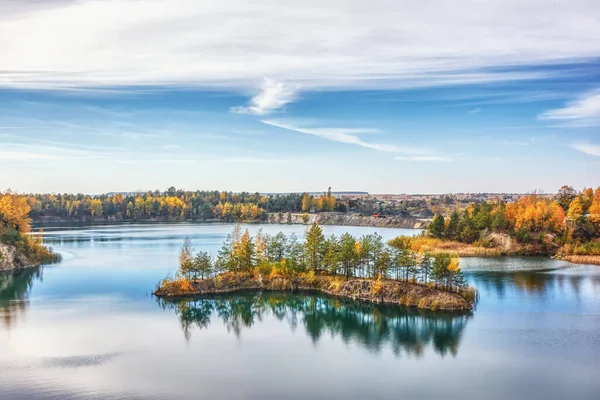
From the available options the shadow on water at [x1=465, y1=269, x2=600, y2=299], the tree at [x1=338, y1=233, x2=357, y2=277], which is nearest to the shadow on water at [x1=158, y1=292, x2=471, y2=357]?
the tree at [x1=338, y1=233, x2=357, y2=277]

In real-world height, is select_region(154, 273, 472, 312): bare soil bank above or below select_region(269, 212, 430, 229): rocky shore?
below

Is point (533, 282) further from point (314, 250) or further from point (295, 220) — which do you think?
point (295, 220)

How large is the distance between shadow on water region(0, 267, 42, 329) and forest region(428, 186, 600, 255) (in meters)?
49.9

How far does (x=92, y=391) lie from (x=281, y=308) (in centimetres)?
1850

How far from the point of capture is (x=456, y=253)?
216ft

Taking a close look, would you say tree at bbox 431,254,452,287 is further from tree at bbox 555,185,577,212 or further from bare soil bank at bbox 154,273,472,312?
tree at bbox 555,185,577,212

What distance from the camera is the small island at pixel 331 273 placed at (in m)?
39.2

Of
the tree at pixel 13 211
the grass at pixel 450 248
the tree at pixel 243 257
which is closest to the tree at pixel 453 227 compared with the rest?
the grass at pixel 450 248

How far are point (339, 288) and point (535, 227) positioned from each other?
39917 millimetres

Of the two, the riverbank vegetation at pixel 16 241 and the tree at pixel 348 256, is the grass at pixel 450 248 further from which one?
the riverbank vegetation at pixel 16 241

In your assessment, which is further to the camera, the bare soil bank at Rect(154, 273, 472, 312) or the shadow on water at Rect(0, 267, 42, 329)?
the bare soil bank at Rect(154, 273, 472, 312)

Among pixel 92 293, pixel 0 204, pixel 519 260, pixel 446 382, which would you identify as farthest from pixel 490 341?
pixel 0 204

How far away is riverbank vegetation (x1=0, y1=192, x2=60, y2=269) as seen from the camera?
55.4 m

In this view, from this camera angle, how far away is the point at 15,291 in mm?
44750
